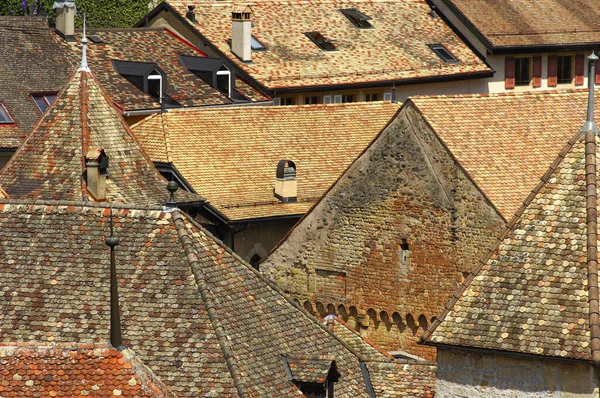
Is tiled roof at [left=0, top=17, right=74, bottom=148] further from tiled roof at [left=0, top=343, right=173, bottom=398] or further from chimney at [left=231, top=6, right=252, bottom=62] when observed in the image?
tiled roof at [left=0, top=343, right=173, bottom=398]

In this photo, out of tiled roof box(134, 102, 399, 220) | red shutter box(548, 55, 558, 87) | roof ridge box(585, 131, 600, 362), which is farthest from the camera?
red shutter box(548, 55, 558, 87)

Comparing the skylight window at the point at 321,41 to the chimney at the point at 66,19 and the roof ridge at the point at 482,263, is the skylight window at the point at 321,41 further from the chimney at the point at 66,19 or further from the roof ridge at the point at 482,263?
the roof ridge at the point at 482,263

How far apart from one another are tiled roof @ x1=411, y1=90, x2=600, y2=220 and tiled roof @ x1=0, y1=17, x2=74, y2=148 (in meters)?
22.8

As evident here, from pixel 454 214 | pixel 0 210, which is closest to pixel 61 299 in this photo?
pixel 0 210

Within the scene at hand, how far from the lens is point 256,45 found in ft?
258

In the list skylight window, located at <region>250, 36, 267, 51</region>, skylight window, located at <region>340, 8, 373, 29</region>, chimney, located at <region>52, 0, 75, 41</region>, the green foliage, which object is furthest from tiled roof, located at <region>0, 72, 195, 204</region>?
the green foliage

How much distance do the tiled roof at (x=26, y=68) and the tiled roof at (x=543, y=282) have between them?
116 feet

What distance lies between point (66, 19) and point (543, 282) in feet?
146

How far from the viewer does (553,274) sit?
33.1m

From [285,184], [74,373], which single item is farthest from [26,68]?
[74,373]

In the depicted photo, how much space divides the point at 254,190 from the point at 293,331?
949 inches

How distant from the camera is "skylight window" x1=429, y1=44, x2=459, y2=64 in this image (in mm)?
82562

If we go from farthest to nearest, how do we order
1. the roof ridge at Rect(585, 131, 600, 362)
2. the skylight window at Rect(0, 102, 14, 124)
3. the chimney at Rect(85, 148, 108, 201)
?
the skylight window at Rect(0, 102, 14, 124) < the chimney at Rect(85, 148, 108, 201) < the roof ridge at Rect(585, 131, 600, 362)

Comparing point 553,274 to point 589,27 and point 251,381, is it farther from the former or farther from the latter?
point 589,27
